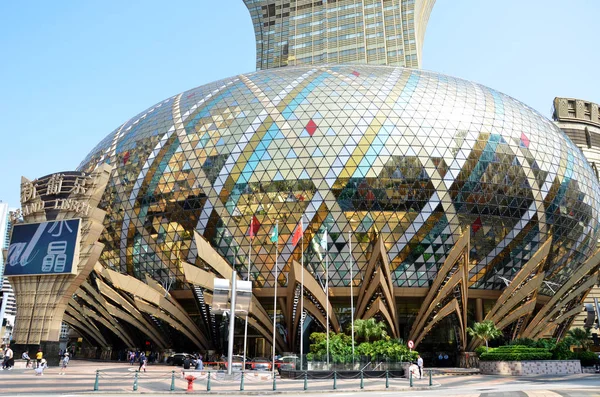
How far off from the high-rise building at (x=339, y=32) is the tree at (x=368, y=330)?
199 ft

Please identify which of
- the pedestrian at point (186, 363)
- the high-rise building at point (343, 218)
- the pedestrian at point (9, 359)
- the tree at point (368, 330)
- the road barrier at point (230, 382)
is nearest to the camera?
the road barrier at point (230, 382)

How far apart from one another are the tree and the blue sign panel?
839 inches

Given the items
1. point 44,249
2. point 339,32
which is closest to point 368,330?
point 44,249

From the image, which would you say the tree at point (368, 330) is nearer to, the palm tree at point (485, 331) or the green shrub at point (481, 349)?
the green shrub at point (481, 349)

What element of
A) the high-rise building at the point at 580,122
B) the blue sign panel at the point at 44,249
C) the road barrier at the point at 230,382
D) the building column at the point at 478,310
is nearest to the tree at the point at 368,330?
the road barrier at the point at 230,382

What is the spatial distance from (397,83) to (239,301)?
3393 cm

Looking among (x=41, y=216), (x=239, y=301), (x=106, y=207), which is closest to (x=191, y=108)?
(x=106, y=207)

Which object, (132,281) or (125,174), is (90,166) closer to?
(125,174)

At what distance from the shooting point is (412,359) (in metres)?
32.3

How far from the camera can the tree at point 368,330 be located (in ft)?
127

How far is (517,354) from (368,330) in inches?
411

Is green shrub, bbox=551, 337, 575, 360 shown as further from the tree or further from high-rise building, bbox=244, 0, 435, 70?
high-rise building, bbox=244, 0, 435, 70

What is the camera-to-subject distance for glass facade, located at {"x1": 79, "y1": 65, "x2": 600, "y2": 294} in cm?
4406

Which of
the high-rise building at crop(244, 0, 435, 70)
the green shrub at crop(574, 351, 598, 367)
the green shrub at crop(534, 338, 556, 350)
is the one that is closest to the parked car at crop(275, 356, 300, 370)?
the green shrub at crop(534, 338, 556, 350)
